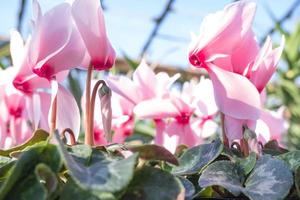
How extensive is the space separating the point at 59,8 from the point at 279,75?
282 cm

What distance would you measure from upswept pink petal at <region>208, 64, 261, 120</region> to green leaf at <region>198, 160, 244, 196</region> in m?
0.10

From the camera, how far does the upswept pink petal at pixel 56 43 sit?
679 millimetres

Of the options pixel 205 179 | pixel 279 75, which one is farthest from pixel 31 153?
pixel 279 75

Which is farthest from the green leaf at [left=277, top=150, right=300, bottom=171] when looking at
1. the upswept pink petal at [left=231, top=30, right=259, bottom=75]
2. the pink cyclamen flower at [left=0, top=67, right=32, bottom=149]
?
the pink cyclamen flower at [left=0, top=67, right=32, bottom=149]

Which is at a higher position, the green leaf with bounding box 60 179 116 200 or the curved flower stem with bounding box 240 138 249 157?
the green leaf with bounding box 60 179 116 200

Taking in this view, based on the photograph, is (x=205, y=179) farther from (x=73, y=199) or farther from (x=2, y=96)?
(x=2, y=96)

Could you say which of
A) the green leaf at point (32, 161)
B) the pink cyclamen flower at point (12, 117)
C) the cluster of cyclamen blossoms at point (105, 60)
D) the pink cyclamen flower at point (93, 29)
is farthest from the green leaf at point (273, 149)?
the pink cyclamen flower at point (12, 117)

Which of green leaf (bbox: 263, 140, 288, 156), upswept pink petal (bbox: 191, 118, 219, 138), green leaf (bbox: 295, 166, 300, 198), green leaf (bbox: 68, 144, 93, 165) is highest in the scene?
green leaf (bbox: 68, 144, 93, 165)

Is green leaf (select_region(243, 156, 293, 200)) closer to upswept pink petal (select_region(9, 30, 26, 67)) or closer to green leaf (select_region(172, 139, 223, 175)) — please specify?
green leaf (select_region(172, 139, 223, 175))

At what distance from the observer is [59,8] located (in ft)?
2.25

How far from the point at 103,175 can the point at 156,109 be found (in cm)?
49

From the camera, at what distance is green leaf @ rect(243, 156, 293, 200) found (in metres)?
0.55

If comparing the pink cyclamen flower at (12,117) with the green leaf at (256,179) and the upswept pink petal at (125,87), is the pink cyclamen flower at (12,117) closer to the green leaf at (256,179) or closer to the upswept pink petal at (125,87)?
the upswept pink petal at (125,87)

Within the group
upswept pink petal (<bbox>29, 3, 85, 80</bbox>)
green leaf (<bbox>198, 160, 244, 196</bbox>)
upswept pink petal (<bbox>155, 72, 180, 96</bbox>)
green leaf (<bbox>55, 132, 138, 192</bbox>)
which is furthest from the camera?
upswept pink petal (<bbox>155, 72, 180, 96</bbox>)
